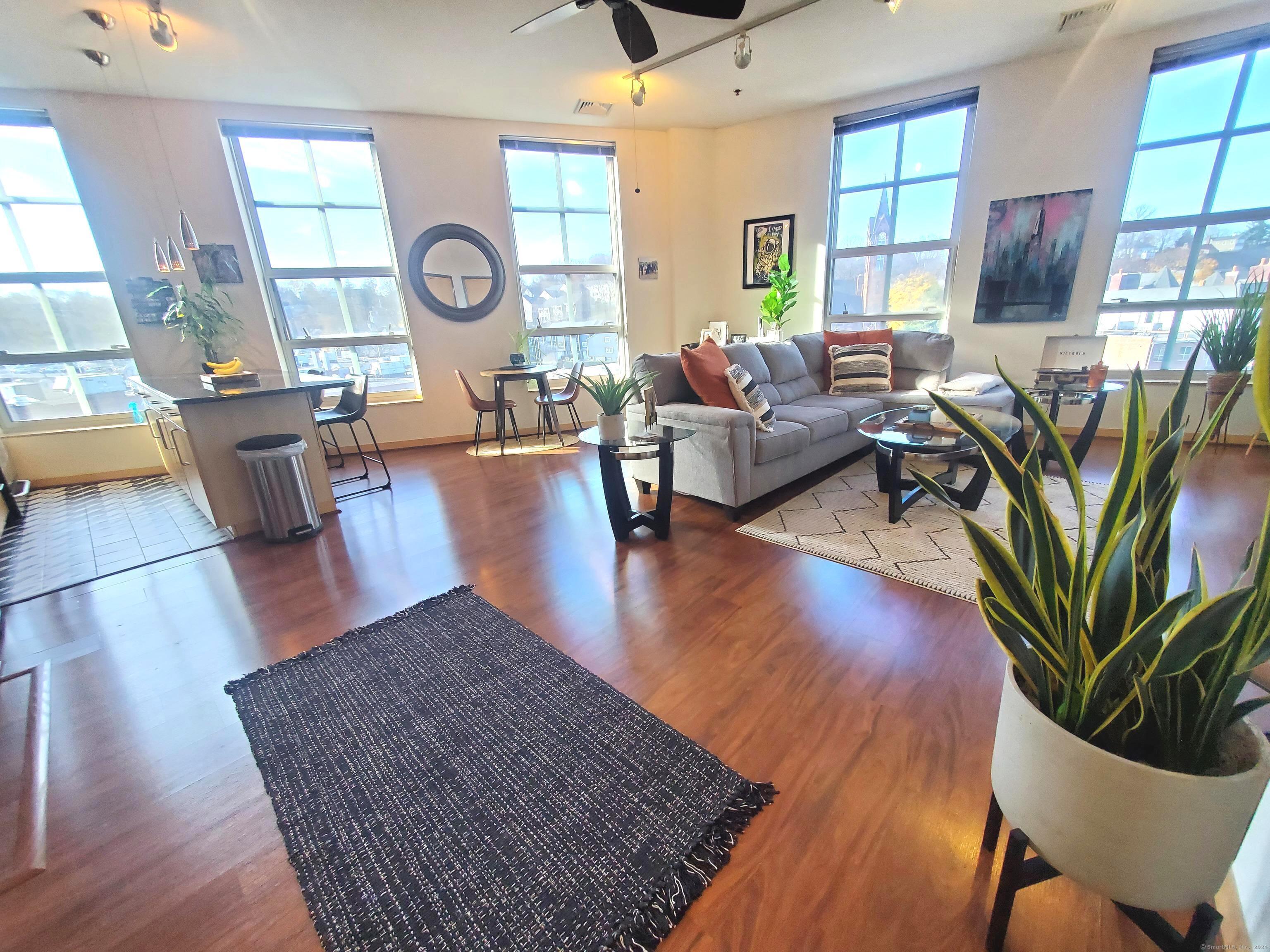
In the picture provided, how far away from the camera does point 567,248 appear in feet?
17.1

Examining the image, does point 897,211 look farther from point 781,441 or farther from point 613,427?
point 613,427

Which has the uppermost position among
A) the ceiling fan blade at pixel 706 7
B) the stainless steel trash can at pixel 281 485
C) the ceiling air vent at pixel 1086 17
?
the ceiling air vent at pixel 1086 17

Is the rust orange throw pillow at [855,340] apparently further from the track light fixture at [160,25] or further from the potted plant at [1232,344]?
the track light fixture at [160,25]

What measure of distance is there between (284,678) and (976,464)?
3535mm

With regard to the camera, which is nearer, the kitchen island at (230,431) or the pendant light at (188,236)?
the kitchen island at (230,431)

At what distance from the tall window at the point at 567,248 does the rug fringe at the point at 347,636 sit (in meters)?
3.64

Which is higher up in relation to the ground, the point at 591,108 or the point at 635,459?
the point at 591,108

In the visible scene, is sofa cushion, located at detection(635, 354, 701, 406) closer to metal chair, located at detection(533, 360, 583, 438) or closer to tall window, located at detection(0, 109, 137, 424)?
metal chair, located at detection(533, 360, 583, 438)

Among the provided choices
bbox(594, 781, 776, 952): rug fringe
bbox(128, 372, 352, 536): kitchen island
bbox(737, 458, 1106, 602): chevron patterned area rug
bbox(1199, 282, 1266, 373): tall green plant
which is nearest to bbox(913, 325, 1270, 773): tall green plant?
bbox(594, 781, 776, 952): rug fringe

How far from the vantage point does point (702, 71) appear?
3.79 m

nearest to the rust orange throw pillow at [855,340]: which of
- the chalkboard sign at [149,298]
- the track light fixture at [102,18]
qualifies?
the track light fixture at [102,18]

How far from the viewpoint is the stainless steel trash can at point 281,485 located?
274cm

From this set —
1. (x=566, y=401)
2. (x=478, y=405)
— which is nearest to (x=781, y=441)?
(x=566, y=401)

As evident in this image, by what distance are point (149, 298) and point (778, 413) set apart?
4971mm
